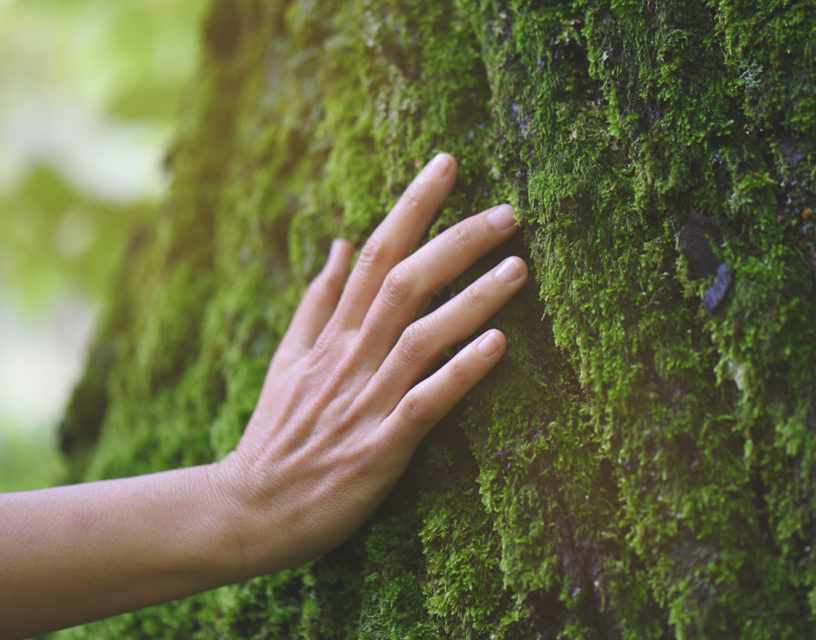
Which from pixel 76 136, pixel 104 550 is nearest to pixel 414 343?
pixel 104 550

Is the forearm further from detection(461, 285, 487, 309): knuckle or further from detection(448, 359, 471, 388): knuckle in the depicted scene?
detection(461, 285, 487, 309): knuckle

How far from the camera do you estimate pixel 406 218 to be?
62.2 inches

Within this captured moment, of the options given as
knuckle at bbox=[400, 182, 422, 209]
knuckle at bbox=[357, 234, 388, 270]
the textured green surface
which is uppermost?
knuckle at bbox=[400, 182, 422, 209]

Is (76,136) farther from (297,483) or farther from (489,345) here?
(489,345)

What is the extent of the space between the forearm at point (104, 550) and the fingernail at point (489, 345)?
2.52ft

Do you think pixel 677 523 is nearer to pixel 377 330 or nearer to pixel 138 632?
pixel 377 330

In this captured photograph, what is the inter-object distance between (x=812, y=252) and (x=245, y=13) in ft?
9.15

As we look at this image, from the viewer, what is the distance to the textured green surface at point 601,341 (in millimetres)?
1037

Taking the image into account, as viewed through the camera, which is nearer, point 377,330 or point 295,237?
point 377,330

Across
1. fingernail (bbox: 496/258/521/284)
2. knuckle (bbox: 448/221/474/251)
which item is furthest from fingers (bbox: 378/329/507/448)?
knuckle (bbox: 448/221/474/251)

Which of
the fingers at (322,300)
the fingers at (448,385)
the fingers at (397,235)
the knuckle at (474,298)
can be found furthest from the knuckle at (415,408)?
the fingers at (322,300)

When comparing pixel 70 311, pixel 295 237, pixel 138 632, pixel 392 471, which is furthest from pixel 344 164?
pixel 70 311

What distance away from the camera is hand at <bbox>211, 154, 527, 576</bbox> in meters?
1.37

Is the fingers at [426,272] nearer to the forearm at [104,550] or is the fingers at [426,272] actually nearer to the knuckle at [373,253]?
the knuckle at [373,253]
